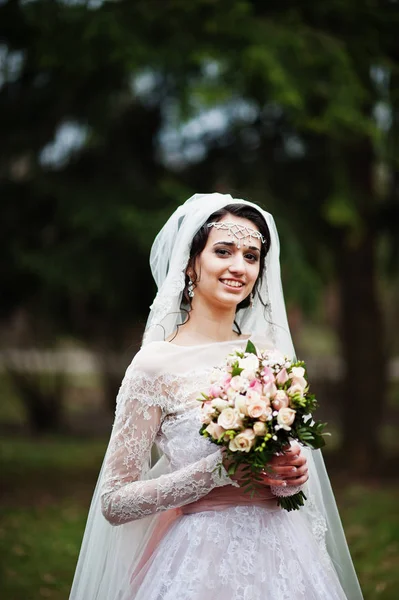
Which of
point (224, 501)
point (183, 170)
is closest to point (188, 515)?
point (224, 501)

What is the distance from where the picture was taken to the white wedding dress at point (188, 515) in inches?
106

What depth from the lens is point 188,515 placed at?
2863mm

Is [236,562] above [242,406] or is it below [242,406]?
below

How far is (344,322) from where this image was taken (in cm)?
1048

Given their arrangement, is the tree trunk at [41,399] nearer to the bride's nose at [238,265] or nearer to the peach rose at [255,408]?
the bride's nose at [238,265]

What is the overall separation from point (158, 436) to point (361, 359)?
785 centimetres

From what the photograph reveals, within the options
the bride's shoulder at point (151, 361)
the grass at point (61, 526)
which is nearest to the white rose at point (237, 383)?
the bride's shoulder at point (151, 361)

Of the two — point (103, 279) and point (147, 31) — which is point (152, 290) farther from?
point (147, 31)

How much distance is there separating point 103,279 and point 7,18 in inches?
114

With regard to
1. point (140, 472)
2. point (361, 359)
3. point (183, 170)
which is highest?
point (183, 170)

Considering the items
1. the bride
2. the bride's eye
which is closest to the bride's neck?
the bride

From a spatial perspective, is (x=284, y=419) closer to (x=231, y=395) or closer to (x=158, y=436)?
(x=231, y=395)

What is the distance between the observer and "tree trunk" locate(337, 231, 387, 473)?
404 inches

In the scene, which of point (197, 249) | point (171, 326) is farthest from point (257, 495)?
point (197, 249)
